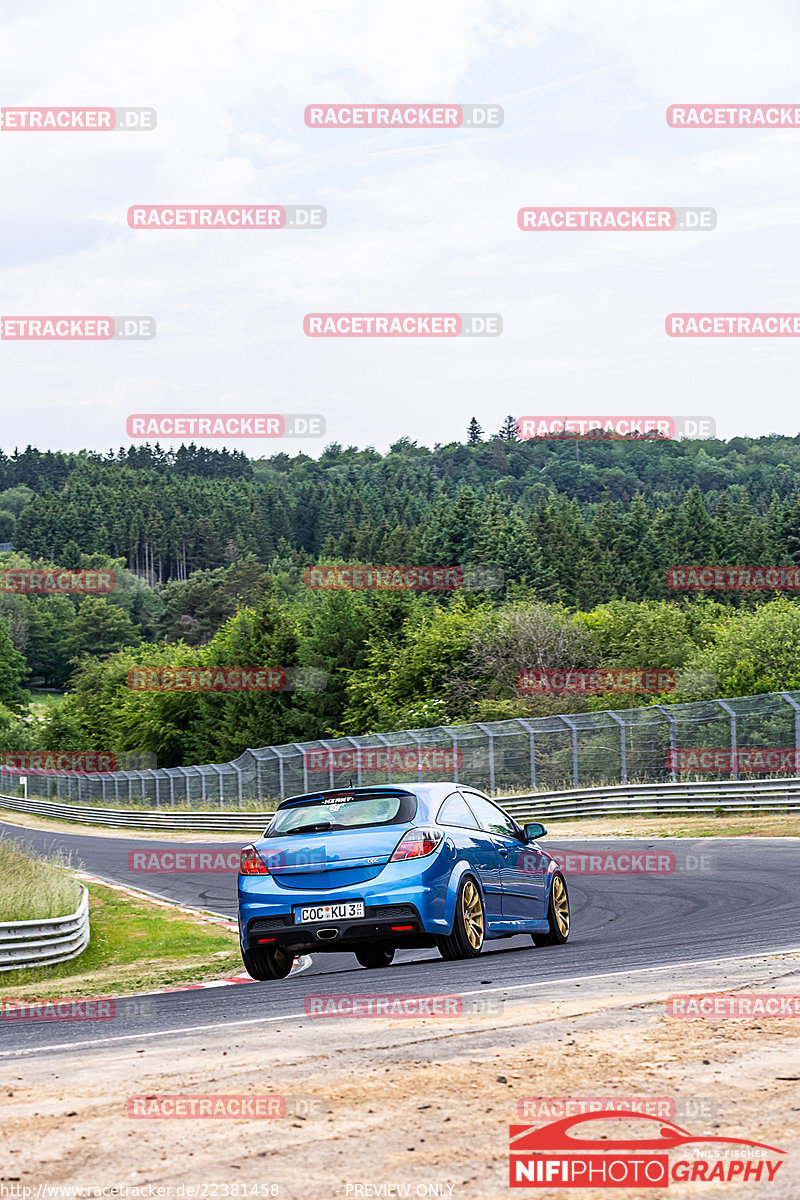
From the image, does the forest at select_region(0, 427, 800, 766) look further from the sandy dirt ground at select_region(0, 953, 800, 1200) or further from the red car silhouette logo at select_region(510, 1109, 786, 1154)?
the red car silhouette logo at select_region(510, 1109, 786, 1154)

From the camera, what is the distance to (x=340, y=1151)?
4512 mm

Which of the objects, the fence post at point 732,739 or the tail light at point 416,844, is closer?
the tail light at point 416,844

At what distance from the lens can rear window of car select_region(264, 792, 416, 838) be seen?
1020cm

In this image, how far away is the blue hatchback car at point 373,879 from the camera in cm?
975

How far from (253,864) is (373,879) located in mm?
1012

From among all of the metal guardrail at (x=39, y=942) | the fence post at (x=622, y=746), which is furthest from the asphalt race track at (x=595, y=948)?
the fence post at (x=622, y=746)

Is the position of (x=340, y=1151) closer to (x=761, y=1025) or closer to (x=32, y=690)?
(x=761, y=1025)

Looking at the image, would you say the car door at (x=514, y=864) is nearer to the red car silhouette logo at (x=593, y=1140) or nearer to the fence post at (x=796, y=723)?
the red car silhouette logo at (x=593, y=1140)

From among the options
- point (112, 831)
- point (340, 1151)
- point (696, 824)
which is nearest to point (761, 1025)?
point (340, 1151)

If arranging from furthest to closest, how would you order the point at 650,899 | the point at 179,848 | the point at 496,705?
the point at 496,705
the point at 179,848
the point at 650,899

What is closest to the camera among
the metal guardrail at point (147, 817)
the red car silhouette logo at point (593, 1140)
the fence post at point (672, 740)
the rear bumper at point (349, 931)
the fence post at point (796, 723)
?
the red car silhouette logo at point (593, 1140)

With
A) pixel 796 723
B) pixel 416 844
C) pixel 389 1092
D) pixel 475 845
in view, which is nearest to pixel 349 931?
pixel 416 844

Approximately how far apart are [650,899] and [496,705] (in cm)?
3154

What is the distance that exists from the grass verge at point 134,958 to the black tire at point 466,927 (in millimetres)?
3299
